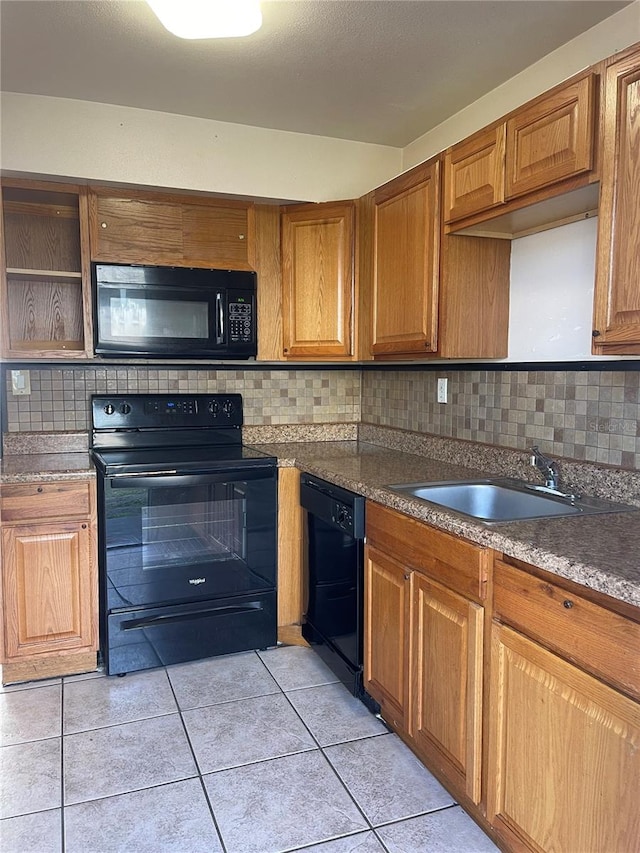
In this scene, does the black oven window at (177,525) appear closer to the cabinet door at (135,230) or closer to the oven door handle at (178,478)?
the oven door handle at (178,478)

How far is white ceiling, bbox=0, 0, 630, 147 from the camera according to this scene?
1.92 meters

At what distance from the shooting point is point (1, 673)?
2.52m

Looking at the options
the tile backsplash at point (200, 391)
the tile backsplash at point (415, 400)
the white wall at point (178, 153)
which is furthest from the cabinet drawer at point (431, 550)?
the white wall at point (178, 153)

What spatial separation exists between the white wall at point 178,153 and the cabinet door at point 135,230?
100 mm

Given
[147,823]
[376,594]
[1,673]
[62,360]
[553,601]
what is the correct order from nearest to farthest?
1. [553,601]
2. [147,823]
3. [376,594]
4. [1,673]
5. [62,360]

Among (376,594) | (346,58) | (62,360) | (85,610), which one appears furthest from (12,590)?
(346,58)

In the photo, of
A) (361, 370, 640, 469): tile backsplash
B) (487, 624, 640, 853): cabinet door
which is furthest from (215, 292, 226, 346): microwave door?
(487, 624, 640, 853): cabinet door

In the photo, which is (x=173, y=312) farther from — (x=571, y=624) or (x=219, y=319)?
(x=571, y=624)

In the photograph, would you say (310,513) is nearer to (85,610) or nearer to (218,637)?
(218,637)

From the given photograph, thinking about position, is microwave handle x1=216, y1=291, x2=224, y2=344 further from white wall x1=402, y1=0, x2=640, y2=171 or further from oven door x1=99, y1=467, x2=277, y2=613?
white wall x1=402, y1=0, x2=640, y2=171

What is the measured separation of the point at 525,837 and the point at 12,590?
6.44ft

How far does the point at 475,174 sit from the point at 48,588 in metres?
2.23

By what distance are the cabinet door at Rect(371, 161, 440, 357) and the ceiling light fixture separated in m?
0.90

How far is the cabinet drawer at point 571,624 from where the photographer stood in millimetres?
1187
